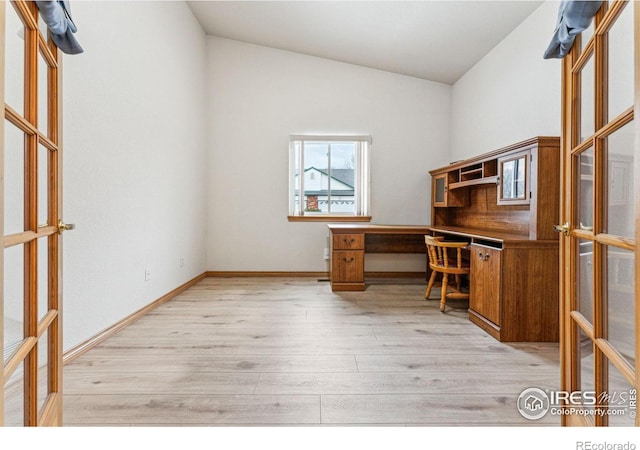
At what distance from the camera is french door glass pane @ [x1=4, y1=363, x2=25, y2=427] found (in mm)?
818

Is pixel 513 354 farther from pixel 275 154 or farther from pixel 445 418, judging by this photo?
pixel 275 154

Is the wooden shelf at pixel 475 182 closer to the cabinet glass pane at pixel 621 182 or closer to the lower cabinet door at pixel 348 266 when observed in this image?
the lower cabinet door at pixel 348 266

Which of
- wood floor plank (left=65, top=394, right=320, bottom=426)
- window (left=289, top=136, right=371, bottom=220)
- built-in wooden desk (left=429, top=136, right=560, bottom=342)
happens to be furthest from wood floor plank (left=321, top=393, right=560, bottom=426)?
window (left=289, top=136, right=371, bottom=220)

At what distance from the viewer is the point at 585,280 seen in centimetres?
107

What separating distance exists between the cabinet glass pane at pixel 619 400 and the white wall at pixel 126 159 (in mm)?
2413

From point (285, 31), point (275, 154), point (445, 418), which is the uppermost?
point (285, 31)

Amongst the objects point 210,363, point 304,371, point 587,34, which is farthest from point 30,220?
point 587,34

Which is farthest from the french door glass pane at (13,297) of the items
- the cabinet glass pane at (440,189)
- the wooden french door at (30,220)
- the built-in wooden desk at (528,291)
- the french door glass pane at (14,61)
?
the cabinet glass pane at (440,189)

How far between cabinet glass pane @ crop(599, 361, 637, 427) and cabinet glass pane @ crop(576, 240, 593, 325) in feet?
0.60

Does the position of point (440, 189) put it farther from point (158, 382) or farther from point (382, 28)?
point (158, 382)

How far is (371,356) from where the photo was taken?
1.96 meters

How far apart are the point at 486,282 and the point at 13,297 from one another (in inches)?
101
